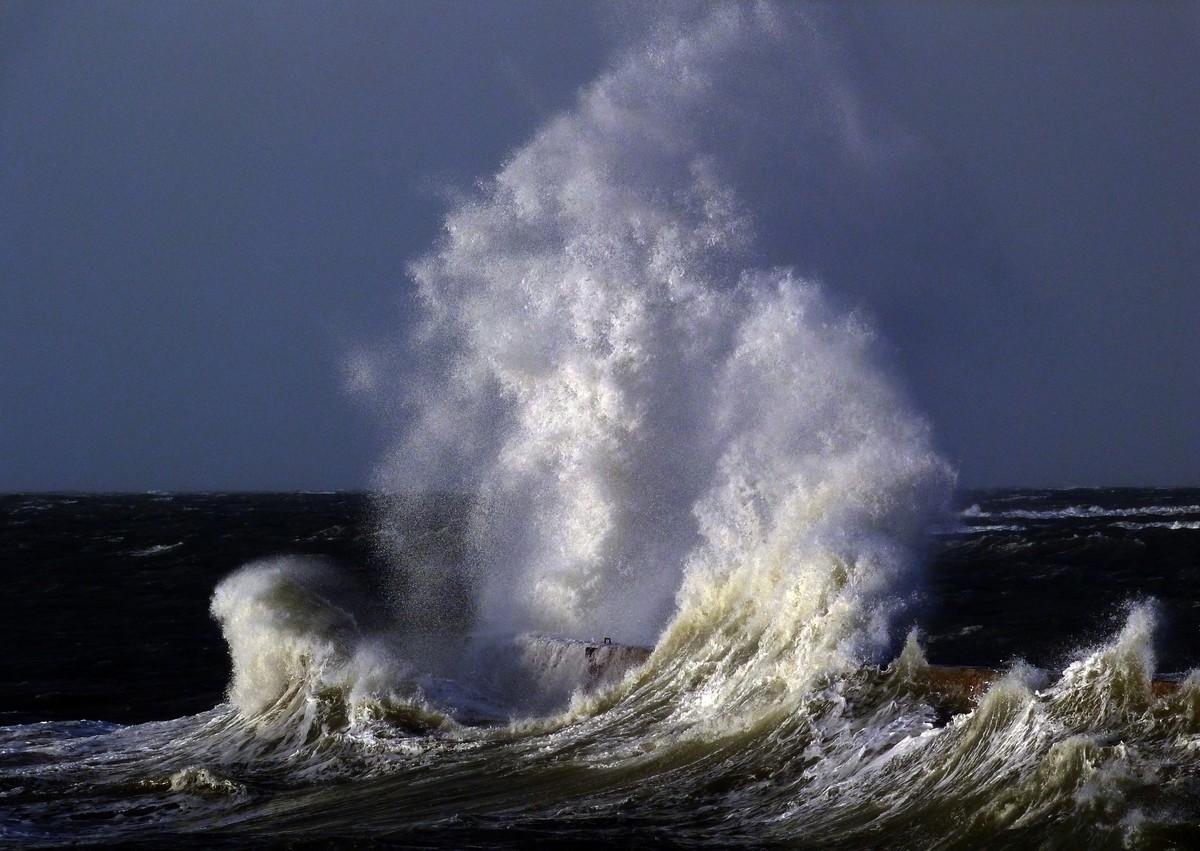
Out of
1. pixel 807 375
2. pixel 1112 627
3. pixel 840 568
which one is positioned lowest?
pixel 1112 627

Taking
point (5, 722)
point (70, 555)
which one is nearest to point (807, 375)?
point (5, 722)

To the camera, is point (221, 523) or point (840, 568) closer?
point (840, 568)

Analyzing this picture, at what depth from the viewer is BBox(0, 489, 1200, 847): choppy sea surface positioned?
801cm

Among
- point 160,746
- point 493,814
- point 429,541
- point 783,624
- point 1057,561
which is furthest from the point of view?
point 1057,561

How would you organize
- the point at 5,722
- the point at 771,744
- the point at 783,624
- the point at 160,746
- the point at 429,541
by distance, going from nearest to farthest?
1. the point at 771,744
2. the point at 783,624
3. the point at 160,746
4. the point at 5,722
5. the point at 429,541

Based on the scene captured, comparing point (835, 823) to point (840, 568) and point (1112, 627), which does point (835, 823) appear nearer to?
point (840, 568)

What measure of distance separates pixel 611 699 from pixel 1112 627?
10.8m

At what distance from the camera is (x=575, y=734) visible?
11562mm

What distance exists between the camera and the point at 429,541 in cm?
2534

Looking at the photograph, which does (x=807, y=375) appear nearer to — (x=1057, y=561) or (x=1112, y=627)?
(x=1112, y=627)

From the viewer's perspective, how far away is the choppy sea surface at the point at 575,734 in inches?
315

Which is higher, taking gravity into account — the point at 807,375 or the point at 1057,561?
the point at 807,375

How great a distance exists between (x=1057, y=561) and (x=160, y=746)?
21.2m

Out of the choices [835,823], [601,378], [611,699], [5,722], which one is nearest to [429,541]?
[601,378]
